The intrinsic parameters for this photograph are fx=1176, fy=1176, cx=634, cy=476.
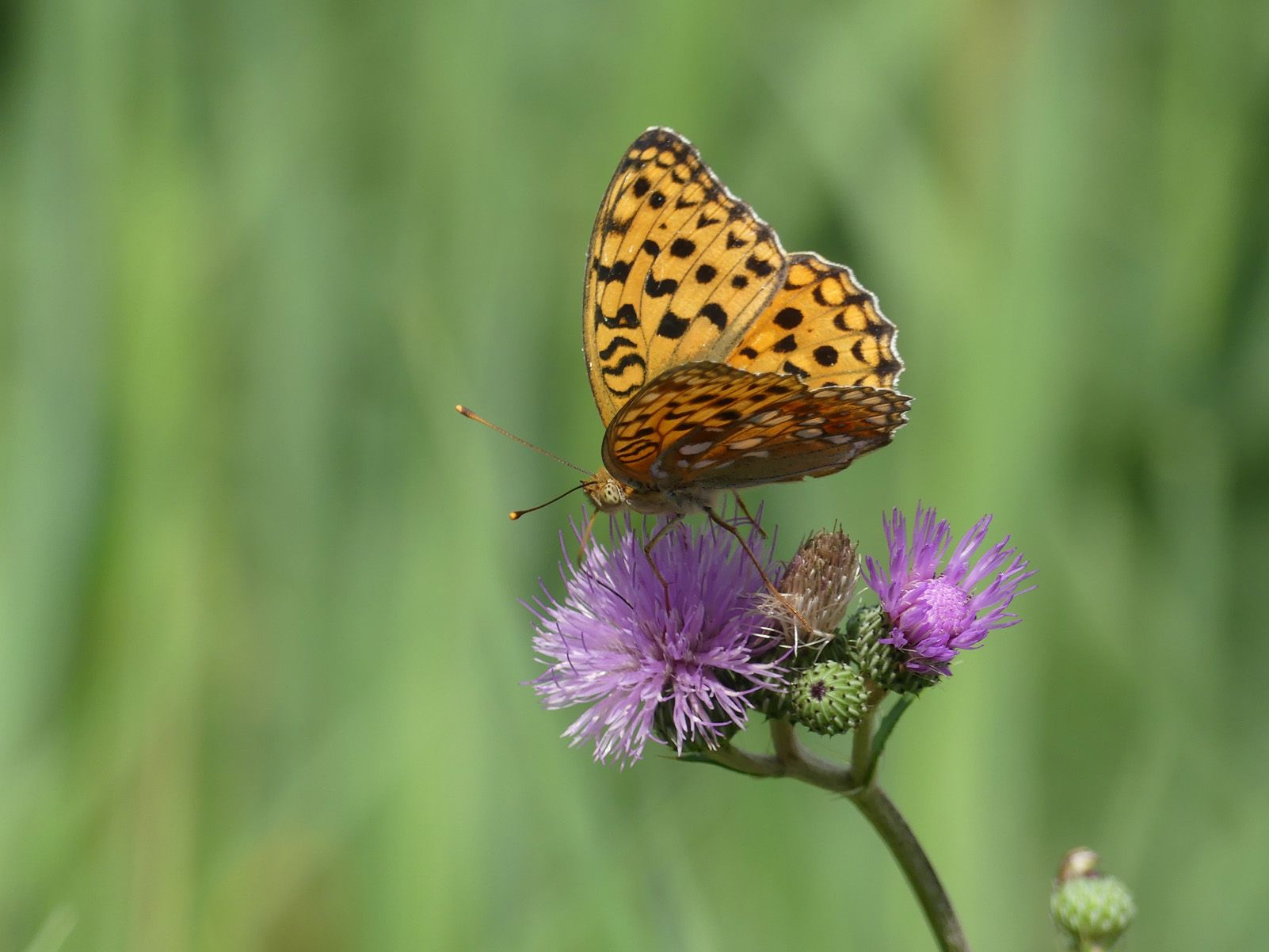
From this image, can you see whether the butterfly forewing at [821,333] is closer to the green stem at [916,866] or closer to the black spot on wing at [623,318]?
the black spot on wing at [623,318]

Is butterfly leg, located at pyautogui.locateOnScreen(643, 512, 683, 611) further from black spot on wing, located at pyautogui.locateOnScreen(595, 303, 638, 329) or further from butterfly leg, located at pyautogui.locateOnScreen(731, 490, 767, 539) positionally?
black spot on wing, located at pyautogui.locateOnScreen(595, 303, 638, 329)

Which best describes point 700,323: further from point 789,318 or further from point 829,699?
point 829,699

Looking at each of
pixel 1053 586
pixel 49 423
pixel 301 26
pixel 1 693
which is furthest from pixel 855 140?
pixel 1 693

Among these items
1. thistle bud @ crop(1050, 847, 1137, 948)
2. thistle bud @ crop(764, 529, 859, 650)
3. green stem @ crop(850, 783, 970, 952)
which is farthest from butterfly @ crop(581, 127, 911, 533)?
thistle bud @ crop(1050, 847, 1137, 948)

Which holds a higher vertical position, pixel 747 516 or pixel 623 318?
pixel 623 318

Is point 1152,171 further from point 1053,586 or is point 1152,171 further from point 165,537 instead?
point 165,537

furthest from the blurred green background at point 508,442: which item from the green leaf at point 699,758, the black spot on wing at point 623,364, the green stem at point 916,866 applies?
the green stem at point 916,866

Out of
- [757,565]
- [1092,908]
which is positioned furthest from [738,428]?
[1092,908]
